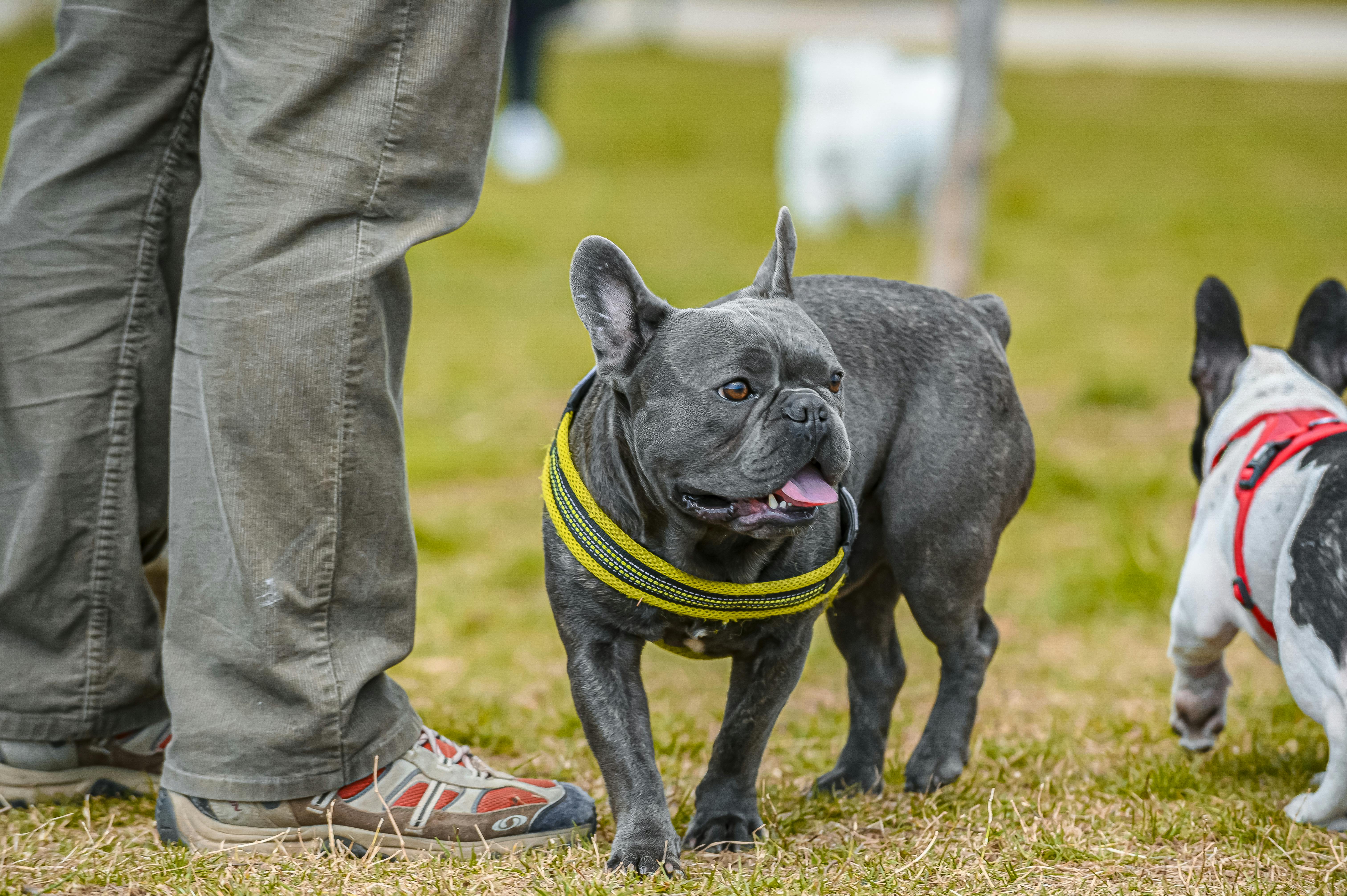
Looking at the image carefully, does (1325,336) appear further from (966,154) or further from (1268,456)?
(966,154)

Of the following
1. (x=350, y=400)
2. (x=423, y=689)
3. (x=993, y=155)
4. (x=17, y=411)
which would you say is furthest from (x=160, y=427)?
(x=993, y=155)

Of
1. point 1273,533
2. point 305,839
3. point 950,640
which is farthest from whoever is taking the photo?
point 950,640

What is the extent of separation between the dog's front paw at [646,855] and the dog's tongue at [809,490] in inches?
26.8

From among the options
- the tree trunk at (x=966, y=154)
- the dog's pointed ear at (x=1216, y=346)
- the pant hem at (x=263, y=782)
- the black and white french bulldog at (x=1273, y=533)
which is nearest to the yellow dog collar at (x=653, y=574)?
the pant hem at (x=263, y=782)

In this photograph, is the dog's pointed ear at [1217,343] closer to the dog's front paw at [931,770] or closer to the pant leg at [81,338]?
the dog's front paw at [931,770]

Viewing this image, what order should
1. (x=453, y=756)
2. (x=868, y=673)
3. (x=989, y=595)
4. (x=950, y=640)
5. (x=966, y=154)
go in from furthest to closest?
(x=966, y=154) → (x=989, y=595) → (x=868, y=673) → (x=950, y=640) → (x=453, y=756)

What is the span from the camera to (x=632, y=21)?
2931cm

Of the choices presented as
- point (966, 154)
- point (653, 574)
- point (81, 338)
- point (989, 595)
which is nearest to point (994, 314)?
point (653, 574)

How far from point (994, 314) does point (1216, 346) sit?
2.95ft

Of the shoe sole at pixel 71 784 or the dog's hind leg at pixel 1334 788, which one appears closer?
the dog's hind leg at pixel 1334 788

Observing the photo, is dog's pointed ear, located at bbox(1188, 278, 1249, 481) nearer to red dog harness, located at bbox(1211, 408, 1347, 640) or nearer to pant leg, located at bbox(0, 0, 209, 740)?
red dog harness, located at bbox(1211, 408, 1347, 640)

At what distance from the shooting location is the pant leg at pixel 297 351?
247 centimetres

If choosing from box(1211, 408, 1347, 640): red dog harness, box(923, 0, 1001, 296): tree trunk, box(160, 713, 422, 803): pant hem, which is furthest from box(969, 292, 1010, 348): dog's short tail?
box(923, 0, 1001, 296): tree trunk

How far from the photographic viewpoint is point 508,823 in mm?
2684
